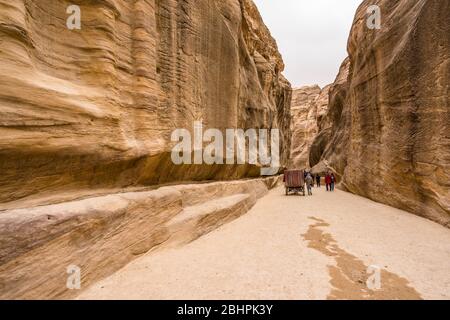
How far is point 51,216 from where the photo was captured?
11.8 ft

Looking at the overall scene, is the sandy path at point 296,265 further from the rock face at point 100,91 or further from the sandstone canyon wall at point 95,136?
the rock face at point 100,91

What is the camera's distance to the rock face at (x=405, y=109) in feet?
25.7

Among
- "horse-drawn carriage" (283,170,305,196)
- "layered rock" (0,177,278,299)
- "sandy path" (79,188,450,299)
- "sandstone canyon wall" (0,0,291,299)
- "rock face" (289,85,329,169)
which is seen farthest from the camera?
"rock face" (289,85,329,169)

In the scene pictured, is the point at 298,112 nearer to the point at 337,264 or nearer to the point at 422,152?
the point at 422,152

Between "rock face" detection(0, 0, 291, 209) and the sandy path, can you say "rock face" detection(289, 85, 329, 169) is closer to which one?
the sandy path

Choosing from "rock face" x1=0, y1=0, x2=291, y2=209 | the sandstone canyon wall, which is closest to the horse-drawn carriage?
"rock face" x1=0, y1=0, x2=291, y2=209

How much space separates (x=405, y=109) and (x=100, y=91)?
10.9m

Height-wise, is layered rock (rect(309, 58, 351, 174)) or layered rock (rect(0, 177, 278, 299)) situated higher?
layered rock (rect(309, 58, 351, 174))

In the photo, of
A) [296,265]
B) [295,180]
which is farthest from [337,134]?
[296,265]

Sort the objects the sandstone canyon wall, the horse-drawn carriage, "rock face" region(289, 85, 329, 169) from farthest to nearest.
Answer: "rock face" region(289, 85, 329, 169)
the horse-drawn carriage
the sandstone canyon wall

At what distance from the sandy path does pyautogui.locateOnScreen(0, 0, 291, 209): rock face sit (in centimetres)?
205

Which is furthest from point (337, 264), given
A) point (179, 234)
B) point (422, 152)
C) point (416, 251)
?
point (422, 152)

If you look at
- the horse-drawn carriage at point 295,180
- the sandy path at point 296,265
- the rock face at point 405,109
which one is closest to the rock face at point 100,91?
the sandy path at point 296,265

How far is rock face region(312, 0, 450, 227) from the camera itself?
25.7ft
